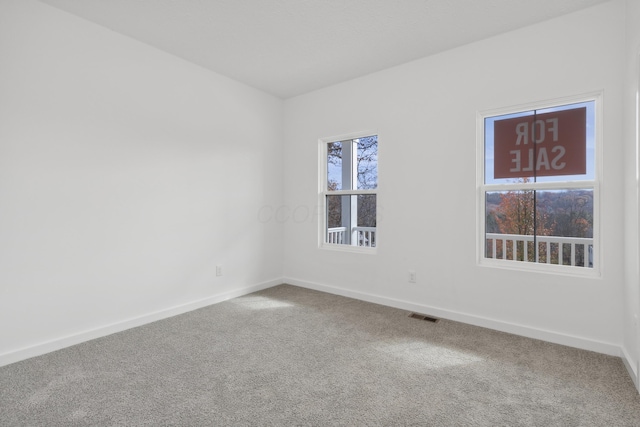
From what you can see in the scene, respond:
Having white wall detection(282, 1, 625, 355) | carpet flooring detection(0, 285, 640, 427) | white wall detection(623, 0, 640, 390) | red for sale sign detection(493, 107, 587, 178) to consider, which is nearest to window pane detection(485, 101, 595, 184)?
red for sale sign detection(493, 107, 587, 178)

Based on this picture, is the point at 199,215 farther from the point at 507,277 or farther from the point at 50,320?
the point at 507,277

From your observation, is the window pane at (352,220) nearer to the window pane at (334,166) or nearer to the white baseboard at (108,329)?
the window pane at (334,166)

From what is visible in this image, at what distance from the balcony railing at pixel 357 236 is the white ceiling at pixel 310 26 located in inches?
73.7

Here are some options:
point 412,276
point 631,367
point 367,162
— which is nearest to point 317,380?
Result: point 412,276

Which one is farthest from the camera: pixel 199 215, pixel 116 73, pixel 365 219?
pixel 365 219

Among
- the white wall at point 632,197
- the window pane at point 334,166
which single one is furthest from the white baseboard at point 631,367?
the window pane at point 334,166

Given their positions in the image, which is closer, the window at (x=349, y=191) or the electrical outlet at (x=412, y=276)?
the electrical outlet at (x=412, y=276)

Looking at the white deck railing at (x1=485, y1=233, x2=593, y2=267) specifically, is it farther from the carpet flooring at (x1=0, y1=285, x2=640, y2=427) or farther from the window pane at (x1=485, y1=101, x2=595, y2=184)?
the carpet flooring at (x1=0, y1=285, x2=640, y2=427)

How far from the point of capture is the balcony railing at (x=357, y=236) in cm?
388

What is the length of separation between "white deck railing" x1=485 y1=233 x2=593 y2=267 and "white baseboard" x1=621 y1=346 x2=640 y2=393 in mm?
663

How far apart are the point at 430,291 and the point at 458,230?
0.69 meters

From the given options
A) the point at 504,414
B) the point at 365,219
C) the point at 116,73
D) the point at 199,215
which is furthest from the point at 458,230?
the point at 116,73

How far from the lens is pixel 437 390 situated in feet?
6.27

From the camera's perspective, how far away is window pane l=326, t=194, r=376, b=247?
12.5 ft
